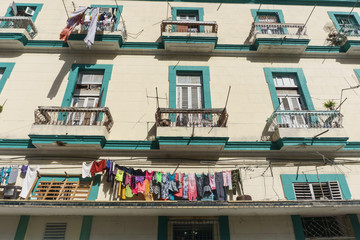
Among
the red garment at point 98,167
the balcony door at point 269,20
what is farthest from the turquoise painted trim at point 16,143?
the balcony door at point 269,20

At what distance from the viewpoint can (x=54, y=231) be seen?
21.7ft

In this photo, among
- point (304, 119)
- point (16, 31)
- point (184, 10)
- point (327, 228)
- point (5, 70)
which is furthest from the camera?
point (184, 10)

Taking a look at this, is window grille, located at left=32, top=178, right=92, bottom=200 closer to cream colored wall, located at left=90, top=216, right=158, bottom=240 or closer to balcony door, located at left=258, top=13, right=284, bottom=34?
cream colored wall, located at left=90, top=216, right=158, bottom=240

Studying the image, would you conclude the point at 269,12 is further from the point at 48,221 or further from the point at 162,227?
the point at 48,221

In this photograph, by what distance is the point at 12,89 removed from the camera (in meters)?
8.59

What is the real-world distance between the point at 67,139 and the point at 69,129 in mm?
320

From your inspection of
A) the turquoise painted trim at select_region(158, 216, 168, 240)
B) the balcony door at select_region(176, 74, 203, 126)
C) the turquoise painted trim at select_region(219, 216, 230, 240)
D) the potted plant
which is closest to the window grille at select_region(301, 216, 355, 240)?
the turquoise painted trim at select_region(219, 216, 230, 240)

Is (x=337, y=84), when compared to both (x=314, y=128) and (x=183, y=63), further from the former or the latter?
(x=183, y=63)

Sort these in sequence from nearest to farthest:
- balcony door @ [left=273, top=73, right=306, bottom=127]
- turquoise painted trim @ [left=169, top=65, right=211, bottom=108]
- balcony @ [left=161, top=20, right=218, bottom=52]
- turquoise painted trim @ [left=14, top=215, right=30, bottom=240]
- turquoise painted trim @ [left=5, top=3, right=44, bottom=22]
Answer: turquoise painted trim @ [left=14, top=215, right=30, bottom=240]
turquoise painted trim @ [left=169, top=65, right=211, bottom=108]
balcony door @ [left=273, top=73, right=306, bottom=127]
balcony @ [left=161, top=20, right=218, bottom=52]
turquoise painted trim @ [left=5, top=3, right=44, bottom=22]

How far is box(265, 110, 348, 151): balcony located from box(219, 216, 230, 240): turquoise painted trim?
9.80ft

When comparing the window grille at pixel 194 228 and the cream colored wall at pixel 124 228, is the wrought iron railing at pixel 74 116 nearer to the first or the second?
the cream colored wall at pixel 124 228

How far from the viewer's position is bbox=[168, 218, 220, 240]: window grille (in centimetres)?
672

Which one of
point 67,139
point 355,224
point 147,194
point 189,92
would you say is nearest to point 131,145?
point 147,194

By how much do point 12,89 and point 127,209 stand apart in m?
6.66
